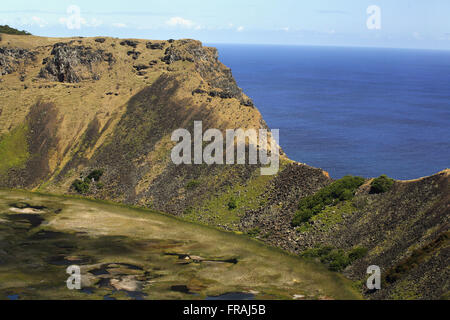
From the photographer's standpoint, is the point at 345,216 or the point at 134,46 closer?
the point at 345,216

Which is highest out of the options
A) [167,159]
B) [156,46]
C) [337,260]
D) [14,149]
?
[156,46]

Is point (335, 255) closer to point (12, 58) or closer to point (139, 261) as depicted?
point (139, 261)

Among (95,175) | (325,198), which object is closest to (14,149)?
(95,175)

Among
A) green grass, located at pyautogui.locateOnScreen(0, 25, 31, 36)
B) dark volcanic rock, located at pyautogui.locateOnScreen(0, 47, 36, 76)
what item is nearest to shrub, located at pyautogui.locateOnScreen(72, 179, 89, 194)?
dark volcanic rock, located at pyautogui.locateOnScreen(0, 47, 36, 76)

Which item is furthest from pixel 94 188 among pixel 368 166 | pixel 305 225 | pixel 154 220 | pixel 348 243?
pixel 368 166

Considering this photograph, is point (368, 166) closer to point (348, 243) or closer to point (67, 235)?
point (348, 243)

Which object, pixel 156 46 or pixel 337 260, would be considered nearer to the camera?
pixel 337 260

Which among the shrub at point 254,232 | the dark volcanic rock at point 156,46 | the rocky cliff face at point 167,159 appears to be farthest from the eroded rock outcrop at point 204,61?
the shrub at point 254,232
